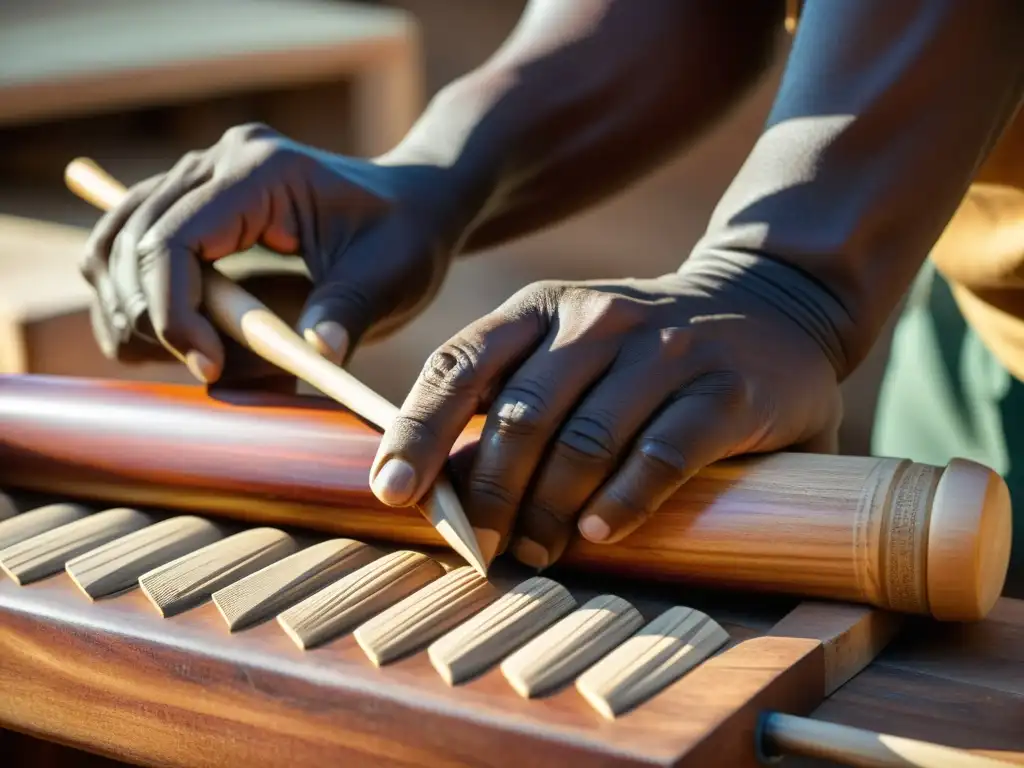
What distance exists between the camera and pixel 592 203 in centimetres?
127

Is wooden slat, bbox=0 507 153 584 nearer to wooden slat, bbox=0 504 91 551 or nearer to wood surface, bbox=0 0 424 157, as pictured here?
wooden slat, bbox=0 504 91 551

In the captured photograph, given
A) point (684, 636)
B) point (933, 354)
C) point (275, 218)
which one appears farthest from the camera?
point (933, 354)

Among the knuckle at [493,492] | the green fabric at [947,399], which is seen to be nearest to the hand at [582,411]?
the knuckle at [493,492]

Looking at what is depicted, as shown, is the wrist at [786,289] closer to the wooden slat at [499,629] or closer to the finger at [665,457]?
the finger at [665,457]

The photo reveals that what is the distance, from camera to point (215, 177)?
1.04 meters

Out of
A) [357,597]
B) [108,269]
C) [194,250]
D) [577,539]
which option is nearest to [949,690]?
[577,539]

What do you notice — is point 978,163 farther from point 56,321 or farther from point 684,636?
point 56,321

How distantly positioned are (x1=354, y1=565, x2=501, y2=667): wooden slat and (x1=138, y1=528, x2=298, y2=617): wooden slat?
0.11m

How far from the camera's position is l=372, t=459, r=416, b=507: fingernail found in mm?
703

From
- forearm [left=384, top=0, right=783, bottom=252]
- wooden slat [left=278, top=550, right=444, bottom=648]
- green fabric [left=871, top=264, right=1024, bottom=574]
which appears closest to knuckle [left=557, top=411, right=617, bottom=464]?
wooden slat [left=278, top=550, right=444, bottom=648]

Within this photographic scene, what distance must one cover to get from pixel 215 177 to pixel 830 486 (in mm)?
588

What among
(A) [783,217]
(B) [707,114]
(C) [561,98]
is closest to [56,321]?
(C) [561,98]

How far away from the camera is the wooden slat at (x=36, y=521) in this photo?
32.5 inches

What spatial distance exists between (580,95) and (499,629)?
663mm
